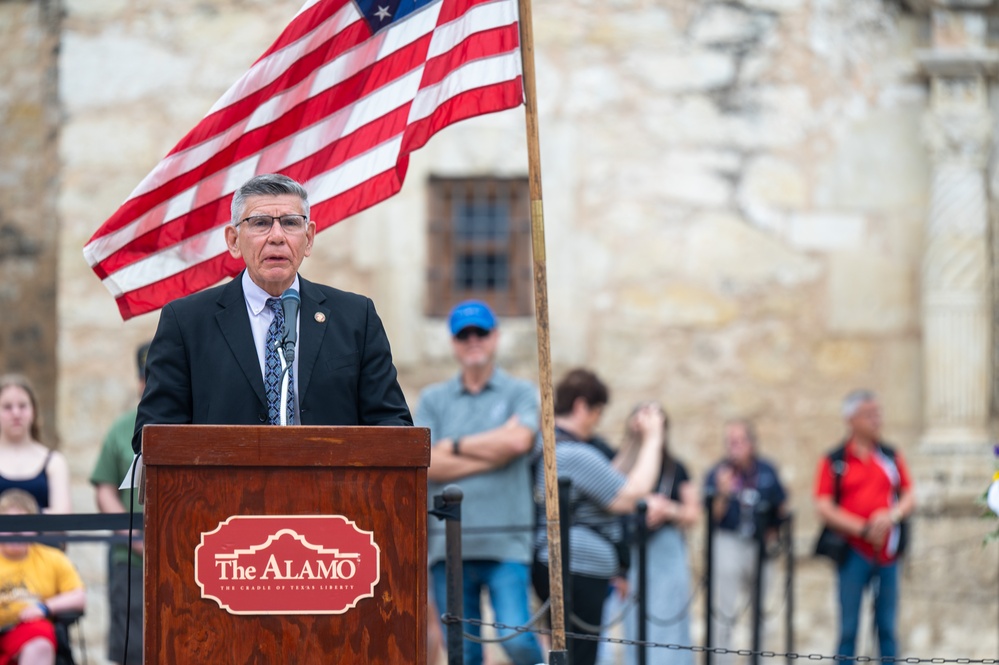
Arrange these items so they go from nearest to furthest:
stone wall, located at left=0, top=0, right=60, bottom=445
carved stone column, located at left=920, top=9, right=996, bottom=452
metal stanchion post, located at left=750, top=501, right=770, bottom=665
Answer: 1. metal stanchion post, located at left=750, top=501, right=770, bottom=665
2. carved stone column, located at left=920, top=9, right=996, bottom=452
3. stone wall, located at left=0, top=0, right=60, bottom=445

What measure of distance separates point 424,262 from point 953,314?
3438 mm

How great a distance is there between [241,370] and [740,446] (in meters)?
6.18

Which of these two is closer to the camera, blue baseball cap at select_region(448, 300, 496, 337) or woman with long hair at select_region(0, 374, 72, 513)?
woman with long hair at select_region(0, 374, 72, 513)

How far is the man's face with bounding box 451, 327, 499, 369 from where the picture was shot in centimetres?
→ 756

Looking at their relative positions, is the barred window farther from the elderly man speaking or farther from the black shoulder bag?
the elderly man speaking

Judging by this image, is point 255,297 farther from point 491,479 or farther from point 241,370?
point 491,479

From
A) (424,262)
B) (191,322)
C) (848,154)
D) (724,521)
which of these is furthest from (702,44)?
(191,322)

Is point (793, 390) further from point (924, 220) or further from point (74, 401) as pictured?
point (74, 401)

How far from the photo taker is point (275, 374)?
4.54m

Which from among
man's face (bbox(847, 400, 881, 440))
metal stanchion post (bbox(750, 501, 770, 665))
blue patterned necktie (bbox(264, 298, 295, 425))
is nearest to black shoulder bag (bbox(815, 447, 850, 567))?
man's face (bbox(847, 400, 881, 440))

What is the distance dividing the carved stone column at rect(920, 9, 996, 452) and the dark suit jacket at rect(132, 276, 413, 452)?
673cm

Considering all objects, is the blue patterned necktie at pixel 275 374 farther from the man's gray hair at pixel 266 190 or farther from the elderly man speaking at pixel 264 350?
the man's gray hair at pixel 266 190

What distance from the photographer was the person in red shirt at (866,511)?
9391 millimetres

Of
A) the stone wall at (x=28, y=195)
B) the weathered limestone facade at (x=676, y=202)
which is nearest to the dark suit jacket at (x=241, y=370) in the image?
the weathered limestone facade at (x=676, y=202)
